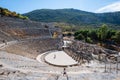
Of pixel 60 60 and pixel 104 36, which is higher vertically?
pixel 60 60

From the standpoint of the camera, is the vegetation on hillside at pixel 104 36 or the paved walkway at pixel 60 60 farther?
the vegetation on hillside at pixel 104 36

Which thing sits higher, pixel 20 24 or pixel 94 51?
pixel 20 24

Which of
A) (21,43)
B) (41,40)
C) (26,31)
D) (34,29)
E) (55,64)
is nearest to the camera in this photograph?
(55,64)

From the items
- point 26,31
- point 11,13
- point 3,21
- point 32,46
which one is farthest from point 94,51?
point 11,13

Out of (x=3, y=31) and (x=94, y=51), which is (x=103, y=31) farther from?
(x=3, y=31)

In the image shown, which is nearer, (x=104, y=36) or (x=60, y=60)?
(x=60, y=60)

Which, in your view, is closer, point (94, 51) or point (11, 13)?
point (94, 51)

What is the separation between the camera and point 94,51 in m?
50.9

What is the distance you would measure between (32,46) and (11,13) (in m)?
37.3

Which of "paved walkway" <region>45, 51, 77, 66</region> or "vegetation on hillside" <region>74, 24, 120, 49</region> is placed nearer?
"paved walkway" <region>45, 51, 77, 66</region>

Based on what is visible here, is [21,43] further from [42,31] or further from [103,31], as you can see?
[103,31]

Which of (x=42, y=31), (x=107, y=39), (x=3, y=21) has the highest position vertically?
(x=3, y=21)

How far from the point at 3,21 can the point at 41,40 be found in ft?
45.7

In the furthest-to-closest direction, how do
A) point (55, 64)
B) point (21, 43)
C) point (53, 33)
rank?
point (53, 33), point (21, 43), point (55, 64)
